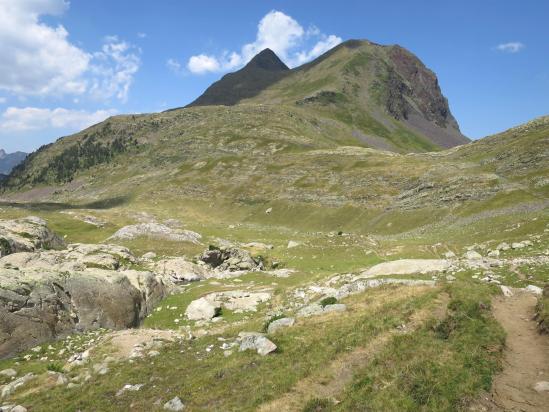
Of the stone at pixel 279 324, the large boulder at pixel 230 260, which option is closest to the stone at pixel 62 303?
the stone at pixel 279 324

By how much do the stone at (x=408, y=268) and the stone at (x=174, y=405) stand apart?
24534 mm

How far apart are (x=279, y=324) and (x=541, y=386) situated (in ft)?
44.0

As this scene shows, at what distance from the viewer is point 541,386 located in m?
14.9

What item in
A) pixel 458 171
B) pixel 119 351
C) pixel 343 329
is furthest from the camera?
pixel 458 171

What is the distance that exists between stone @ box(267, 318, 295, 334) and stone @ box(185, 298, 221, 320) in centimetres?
1084

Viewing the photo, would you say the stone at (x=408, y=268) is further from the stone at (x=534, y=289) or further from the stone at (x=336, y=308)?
the stone at (x=336, y=308)

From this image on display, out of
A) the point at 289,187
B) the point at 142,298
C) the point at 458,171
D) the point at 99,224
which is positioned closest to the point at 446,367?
the point at 142,298

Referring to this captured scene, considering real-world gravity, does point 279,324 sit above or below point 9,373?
above

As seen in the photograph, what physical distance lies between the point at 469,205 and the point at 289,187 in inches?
2669

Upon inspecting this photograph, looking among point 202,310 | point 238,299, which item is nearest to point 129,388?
point 202,310

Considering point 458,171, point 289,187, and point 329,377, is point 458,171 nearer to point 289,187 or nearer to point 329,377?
point 289,187

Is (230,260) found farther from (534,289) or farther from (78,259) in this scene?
(534,289)

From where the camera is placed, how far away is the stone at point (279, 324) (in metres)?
24.3

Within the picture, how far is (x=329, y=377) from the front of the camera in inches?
679
